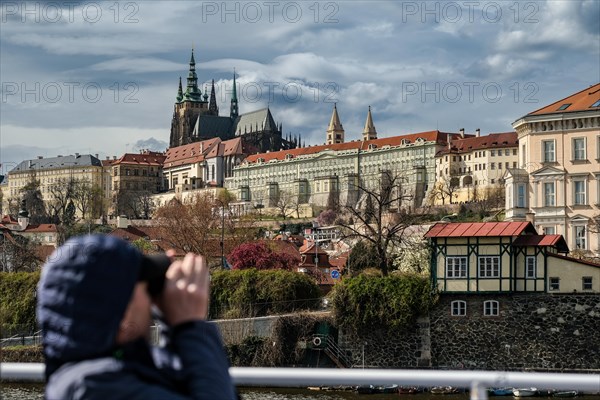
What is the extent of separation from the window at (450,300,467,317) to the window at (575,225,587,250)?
49.2 feet

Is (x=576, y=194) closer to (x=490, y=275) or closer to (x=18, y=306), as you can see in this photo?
(x=490, y=275)

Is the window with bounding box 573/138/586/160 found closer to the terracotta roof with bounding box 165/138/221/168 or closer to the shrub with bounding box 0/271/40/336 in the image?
the shrub with bounding box 0/271/40/336

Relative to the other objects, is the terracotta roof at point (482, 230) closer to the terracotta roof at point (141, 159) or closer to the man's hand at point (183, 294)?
the man's hand at point (183, 294)

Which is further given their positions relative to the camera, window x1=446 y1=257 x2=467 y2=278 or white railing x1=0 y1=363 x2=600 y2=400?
window x1=446 y1=257 x2=467 y2=278

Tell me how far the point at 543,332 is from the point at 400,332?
4.77 m

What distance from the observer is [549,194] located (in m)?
50.1

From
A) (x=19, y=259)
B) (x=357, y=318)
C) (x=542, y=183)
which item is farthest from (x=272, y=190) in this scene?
(x=357, y=318)

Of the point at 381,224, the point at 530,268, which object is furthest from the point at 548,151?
the point at 530,268

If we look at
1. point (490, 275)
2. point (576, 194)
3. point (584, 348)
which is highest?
point (576, 194)

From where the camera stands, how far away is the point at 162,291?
266cm

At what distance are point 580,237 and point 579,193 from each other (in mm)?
2075

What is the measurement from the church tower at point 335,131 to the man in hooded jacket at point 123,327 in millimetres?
183862

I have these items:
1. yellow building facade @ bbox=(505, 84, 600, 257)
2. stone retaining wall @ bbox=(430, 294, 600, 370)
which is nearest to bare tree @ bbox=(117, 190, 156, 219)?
yellow building facade @ bbox=(505, 84, 600, 257)

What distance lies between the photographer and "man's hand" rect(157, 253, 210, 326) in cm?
266
